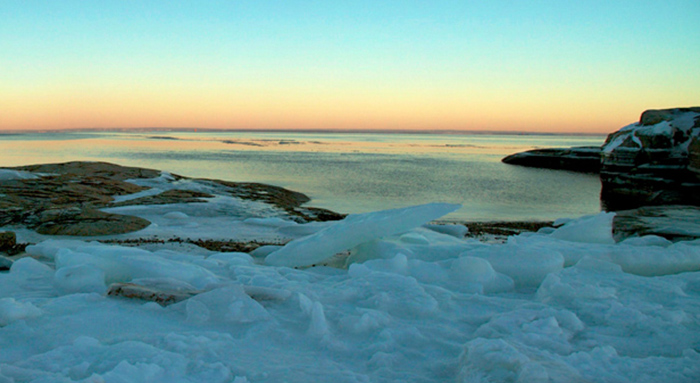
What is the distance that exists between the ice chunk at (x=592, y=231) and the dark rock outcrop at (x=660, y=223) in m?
0.61

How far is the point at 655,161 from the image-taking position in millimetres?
12461

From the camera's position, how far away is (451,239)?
598cm

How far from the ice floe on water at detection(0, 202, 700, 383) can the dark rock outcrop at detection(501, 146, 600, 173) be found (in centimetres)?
2496

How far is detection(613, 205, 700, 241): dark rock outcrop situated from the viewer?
609cm

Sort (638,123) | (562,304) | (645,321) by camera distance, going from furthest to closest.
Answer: (638,123), (562,304), (645,321)

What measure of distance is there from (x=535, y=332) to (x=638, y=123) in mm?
13516

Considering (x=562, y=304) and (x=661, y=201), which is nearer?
(x=562, y=304)

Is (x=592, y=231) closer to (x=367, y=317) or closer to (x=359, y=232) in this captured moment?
(x=359, y=232)

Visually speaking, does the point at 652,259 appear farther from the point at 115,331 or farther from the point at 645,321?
the point at 115,331

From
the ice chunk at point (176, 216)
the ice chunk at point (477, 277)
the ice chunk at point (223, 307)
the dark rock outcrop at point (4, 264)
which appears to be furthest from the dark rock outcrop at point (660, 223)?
the dark rock outcrop at point (4, 264)

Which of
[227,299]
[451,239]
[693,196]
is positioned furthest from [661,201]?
[227,299]

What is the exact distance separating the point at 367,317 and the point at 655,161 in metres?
12.6

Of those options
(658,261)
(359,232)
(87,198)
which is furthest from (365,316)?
(87,198)

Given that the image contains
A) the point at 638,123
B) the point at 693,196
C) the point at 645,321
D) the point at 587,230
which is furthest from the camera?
the point at 638,123
